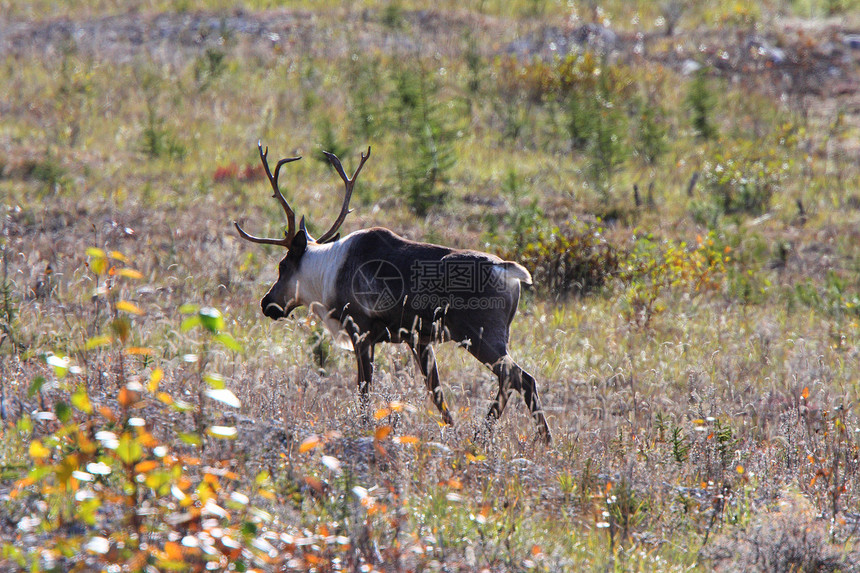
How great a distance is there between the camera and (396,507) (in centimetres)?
414

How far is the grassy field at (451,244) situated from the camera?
3814 mm

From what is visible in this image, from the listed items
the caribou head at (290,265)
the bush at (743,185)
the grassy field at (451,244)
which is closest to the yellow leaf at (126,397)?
the grassy field at (451,244)

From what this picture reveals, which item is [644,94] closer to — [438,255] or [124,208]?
[124,208]

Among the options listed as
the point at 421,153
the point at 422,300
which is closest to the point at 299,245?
the point at 422,300

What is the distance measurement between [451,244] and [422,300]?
15.5ft

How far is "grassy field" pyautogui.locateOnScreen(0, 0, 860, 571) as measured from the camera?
150 inches

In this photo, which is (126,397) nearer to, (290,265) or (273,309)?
(290,265)

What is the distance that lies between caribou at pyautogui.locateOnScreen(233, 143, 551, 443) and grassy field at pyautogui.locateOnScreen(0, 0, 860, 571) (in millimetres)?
314

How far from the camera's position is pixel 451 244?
10.6m

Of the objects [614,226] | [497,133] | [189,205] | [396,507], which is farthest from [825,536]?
[497,133]

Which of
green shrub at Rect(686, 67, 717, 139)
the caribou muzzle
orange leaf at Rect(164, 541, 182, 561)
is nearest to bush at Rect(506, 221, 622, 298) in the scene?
the caribou muzzle

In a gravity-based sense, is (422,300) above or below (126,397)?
below

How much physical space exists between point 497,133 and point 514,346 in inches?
333

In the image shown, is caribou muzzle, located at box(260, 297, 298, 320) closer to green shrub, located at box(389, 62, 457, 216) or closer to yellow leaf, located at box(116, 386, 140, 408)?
yellow leaf, located at box(116, 386, 140, 408)
